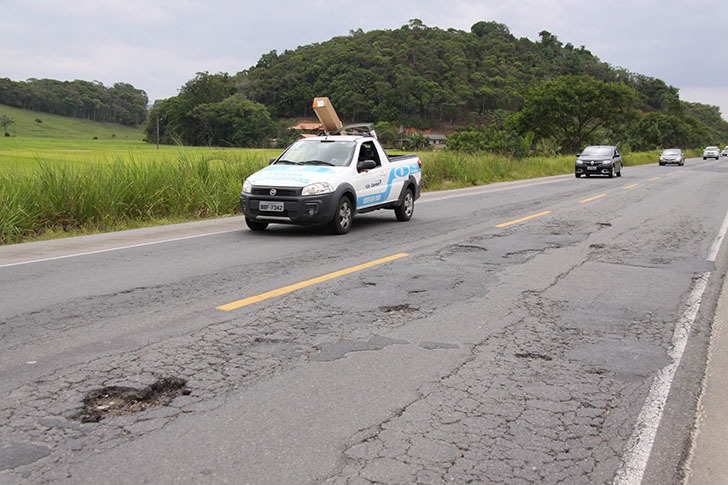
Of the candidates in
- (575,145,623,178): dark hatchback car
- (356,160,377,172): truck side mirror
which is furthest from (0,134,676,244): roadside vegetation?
(575,145,623,178): dark hatchback car

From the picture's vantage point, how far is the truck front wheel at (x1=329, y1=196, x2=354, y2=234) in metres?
11.7

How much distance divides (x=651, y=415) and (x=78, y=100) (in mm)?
130847

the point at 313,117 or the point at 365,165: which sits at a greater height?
the point at 313,117

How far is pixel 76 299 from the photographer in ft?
22.1

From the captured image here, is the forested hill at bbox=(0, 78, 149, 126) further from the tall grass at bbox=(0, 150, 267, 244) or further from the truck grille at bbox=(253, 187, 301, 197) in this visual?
the truck grille at bbox=(253, 187, 301, 197)

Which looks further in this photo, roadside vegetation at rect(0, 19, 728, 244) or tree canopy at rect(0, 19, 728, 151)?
tree canopy at rect(0, 19, 728, 151)

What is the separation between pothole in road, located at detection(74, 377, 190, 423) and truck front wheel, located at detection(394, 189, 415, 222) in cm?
999

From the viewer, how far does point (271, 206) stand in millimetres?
11516

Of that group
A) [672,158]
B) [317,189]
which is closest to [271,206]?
[317,189]

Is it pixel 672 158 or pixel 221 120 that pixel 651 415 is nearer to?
pixel 672 158

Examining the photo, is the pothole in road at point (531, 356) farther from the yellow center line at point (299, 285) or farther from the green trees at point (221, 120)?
the green trees at point (221, 120)

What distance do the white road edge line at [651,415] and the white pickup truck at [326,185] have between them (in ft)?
20.3

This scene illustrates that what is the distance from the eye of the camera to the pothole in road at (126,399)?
3.91 metres

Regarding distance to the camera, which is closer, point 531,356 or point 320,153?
point 531,356
